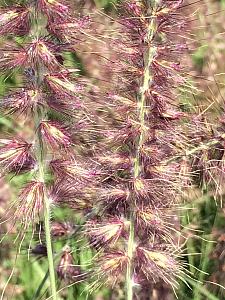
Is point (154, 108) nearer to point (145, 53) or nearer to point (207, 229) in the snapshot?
point (145, 53)

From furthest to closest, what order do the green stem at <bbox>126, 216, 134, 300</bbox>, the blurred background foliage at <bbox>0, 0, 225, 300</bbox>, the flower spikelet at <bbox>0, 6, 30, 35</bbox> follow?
1. the blurred background foliage at <bbox>0, 0, 225, 300</bbox>
2. the green stem at <bbox>126, 216, 134, 300</bbox>
3. the flower spikelet at <bbox>0, 6, 30, 35</bbox>

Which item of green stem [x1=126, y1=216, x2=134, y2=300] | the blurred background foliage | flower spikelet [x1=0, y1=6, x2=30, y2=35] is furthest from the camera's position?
the blurred background foliage

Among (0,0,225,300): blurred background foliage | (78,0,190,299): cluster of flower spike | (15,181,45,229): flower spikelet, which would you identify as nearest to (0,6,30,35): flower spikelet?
(78,0,190,299): cluster of flower spike

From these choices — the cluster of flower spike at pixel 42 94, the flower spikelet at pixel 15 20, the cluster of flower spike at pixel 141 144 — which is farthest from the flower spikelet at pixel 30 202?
the flower spikelet at pixel 15 20

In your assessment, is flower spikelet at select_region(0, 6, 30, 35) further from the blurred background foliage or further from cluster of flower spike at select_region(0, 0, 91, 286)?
the blurred background foliage

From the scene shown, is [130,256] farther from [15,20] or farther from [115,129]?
[15,20]

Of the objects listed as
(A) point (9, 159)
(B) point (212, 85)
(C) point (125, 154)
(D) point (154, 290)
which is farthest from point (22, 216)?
(B) point (212, 85)
